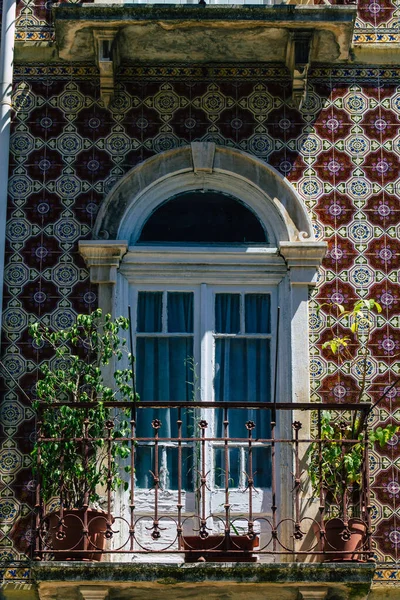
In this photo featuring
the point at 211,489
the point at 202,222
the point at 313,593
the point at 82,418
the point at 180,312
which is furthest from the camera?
the point at 202,222

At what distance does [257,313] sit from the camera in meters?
12.5

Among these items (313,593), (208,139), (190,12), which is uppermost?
(190,12)

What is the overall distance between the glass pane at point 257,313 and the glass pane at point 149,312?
29.3 inches

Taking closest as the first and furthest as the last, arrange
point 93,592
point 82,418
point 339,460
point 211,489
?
point 93,592 < point 82,418 < point 339,460 < point 211,489

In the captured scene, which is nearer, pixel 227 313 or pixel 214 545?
pixel 214 545

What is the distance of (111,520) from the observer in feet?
36.3

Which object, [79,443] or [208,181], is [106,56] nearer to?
[208,181]

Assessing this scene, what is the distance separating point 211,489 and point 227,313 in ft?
4.97

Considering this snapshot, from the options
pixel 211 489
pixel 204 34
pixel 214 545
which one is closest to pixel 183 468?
pixel 211 489

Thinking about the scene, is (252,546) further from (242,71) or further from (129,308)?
(242,71)

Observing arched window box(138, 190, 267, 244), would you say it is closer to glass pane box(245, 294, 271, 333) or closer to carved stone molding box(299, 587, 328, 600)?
glass pane box(245, 294, 271, 333)

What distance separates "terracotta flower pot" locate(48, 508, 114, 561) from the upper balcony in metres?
3.76

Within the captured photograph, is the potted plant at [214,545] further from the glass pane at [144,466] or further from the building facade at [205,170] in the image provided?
the building facade at [205,170]

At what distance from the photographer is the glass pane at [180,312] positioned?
40.9 ft
